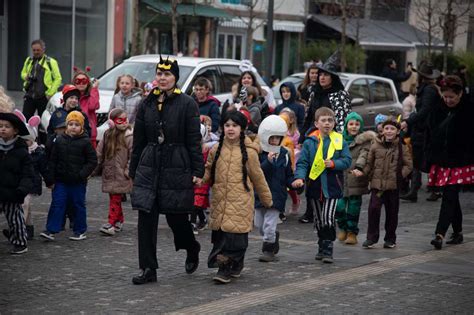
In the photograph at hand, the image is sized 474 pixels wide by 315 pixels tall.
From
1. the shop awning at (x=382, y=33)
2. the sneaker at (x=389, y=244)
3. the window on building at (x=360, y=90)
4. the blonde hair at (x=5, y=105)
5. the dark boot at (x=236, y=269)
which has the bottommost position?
the sneaker at (x=389, y=244)

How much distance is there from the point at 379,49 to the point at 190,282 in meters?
37.1

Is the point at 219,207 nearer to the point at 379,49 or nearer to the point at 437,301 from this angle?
the point at 437,301

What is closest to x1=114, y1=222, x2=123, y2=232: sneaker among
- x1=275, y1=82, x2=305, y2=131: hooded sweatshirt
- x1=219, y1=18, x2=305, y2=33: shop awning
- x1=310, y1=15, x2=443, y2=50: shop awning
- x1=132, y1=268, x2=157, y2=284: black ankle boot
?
x1=132, y1=268, x2=157, y2=284: black ankle boot

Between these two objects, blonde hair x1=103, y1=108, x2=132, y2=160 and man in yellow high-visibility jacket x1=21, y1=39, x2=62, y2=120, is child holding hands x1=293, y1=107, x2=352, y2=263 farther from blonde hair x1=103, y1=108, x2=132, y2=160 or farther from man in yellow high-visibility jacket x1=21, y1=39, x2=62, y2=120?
man in yellow high-visibility jacket x1=21, y1=39, x2=62, y2=120

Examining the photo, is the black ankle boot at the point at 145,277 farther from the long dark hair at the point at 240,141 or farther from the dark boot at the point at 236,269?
the long dark hair at the point at 240,141

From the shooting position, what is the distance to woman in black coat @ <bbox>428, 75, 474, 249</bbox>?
35.3 ft

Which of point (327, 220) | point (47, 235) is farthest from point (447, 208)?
point (47, 235)

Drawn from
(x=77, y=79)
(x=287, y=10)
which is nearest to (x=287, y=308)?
(x=77, y=79)

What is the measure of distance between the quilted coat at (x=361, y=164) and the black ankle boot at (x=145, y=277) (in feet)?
10.8

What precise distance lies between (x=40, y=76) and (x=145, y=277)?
→ 31.6ft

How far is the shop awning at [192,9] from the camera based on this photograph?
1398 inches

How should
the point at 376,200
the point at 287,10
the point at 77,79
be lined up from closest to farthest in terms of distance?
1. the point at 376,200
2. the point at 77,79
3. the point at 287,10

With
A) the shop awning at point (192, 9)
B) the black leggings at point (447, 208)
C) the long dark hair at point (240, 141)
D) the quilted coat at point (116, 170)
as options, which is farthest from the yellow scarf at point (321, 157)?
the shop awning at point (192, 9)

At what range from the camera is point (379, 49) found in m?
44.7
